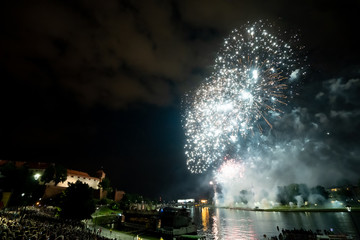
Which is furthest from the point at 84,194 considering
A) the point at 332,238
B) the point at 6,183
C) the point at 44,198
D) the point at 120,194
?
the point at 120,194

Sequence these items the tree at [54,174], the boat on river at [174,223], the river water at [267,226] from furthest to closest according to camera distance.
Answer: the tree at [54,174], the river water at [267,226], the boat on river at [174,223]

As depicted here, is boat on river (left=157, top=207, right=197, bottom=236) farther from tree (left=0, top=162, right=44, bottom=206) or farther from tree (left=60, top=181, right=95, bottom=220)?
tree (left=0, top=162, right=44, bottom=206)

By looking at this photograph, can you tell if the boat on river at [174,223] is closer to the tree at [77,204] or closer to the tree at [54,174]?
the tree at [77,204]

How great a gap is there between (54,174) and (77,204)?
49.7 meters

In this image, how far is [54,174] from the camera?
3174 inches

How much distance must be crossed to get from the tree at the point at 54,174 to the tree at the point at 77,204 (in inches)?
1806

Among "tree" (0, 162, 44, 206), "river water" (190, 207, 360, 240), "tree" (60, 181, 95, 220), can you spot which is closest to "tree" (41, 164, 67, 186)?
"tree" (0, 162, 44, 206)

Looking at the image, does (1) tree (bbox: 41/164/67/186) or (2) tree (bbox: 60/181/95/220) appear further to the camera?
(1) tree (bbox: 41/164/67/186)

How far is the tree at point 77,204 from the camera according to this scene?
41625 mm

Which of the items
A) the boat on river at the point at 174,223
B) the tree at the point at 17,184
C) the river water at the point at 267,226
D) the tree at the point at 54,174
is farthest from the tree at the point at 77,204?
the tree at the point at 54,174

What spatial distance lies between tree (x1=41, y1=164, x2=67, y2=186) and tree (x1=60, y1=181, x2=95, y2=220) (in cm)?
4587

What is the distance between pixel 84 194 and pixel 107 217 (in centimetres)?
3136

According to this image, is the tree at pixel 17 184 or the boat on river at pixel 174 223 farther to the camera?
the tree at pixel 17 184

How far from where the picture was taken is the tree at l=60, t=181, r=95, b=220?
137 ft
